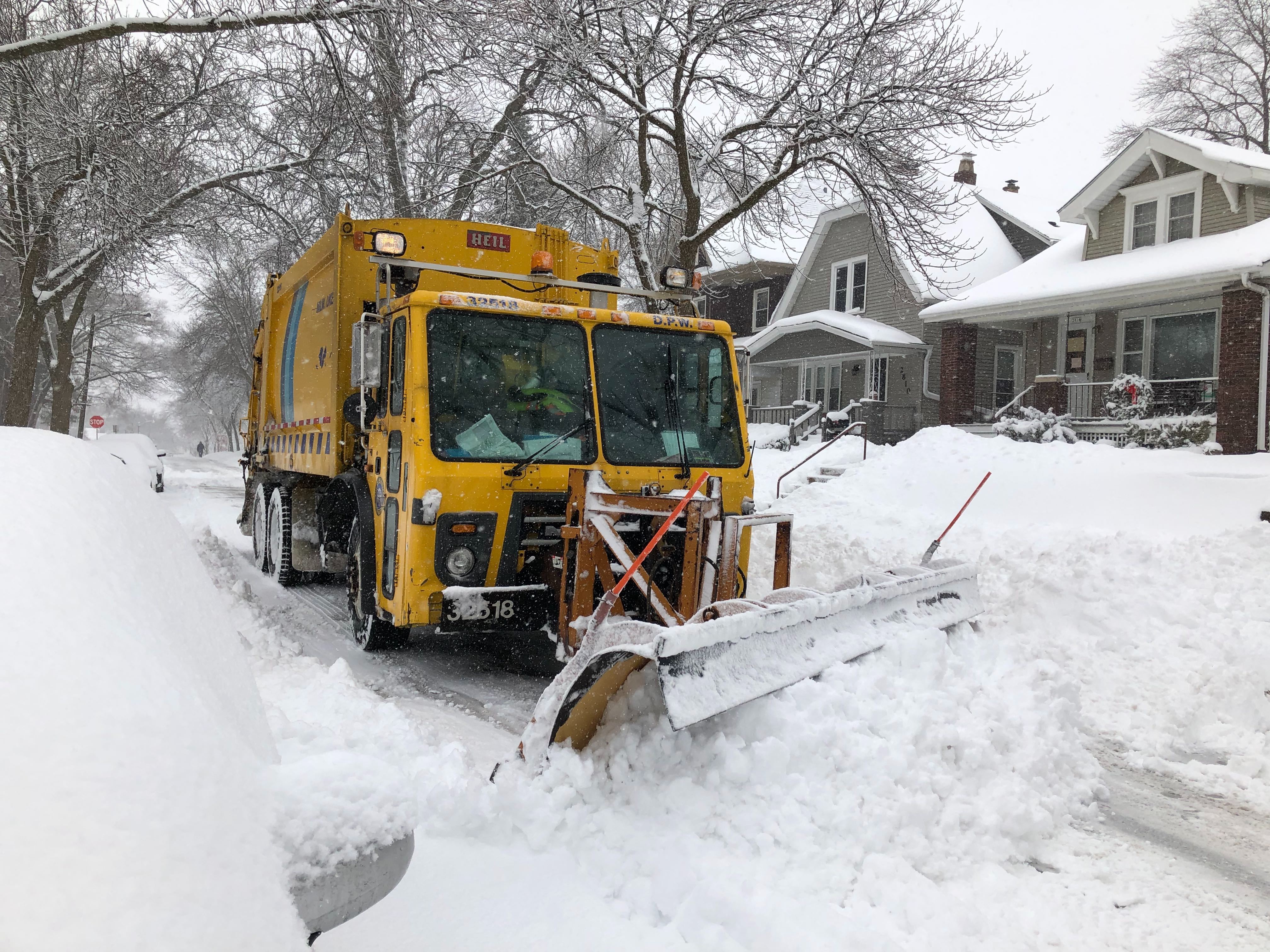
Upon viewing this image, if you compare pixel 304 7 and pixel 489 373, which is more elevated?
pixel 304 7

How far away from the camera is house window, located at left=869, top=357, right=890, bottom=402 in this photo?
24078mm

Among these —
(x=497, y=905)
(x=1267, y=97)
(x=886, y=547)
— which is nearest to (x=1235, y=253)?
(x=886, y=547)

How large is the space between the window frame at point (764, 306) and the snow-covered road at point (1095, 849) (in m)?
25.1

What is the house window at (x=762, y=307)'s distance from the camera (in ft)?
99.7

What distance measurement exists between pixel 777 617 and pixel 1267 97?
39.1 m

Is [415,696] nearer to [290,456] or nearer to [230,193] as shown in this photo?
[290,456]

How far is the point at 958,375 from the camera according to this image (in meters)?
20.5

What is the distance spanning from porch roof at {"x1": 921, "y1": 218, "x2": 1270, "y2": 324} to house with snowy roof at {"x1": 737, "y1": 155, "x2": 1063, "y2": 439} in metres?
0.82

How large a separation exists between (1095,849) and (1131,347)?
59.9ft

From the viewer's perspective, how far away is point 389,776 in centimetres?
175

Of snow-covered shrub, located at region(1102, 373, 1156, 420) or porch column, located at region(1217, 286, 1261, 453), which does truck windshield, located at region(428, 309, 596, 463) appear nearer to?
snow-covered shrub, located at region(1102, 373, 1156, 420)

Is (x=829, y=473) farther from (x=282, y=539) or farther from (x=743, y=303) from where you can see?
(x=743, y=303)

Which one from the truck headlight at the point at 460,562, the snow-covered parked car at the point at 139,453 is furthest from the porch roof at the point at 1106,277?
the snow-covered parked car at the point at 139,453

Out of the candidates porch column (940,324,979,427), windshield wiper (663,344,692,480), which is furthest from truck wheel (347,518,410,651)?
porch column (940,324,979,427)
